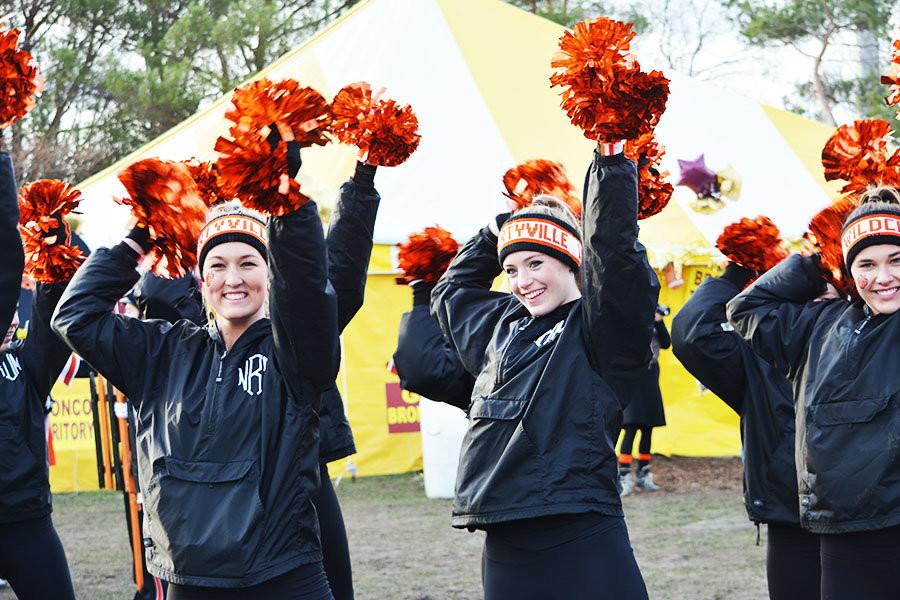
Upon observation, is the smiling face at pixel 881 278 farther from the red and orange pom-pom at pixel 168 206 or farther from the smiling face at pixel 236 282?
the red and orange pom-pom at pixel 168 206

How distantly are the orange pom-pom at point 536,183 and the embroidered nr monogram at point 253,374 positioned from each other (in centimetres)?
122

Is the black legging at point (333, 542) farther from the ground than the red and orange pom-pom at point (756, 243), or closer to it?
closer to it

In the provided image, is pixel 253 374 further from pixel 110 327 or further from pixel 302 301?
pixel 110 327

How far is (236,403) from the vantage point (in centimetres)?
295

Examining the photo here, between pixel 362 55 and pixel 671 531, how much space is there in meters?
6.74

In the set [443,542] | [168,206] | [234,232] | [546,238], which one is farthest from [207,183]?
[443,542]

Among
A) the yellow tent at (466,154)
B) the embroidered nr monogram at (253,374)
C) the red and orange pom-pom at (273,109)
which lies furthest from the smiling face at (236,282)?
the yellow tent at (466,154)

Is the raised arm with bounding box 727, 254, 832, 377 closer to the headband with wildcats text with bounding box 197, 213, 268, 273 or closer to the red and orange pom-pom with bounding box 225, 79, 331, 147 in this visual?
the headband with wildcats text with bounding box 197, 213, 268, 273

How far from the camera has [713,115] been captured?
1341cm

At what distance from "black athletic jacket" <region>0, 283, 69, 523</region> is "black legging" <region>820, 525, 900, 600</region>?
2.89 meters

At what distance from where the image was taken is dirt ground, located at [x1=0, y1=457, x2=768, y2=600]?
22.3 feet

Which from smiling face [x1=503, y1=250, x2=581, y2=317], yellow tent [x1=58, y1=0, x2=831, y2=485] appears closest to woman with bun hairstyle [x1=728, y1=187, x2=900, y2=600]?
smiling face [x1=503, y1=250, x2=581, y2=317]

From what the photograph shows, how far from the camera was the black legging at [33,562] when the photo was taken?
4250 millimetres

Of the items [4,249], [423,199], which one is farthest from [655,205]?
[423,199]
